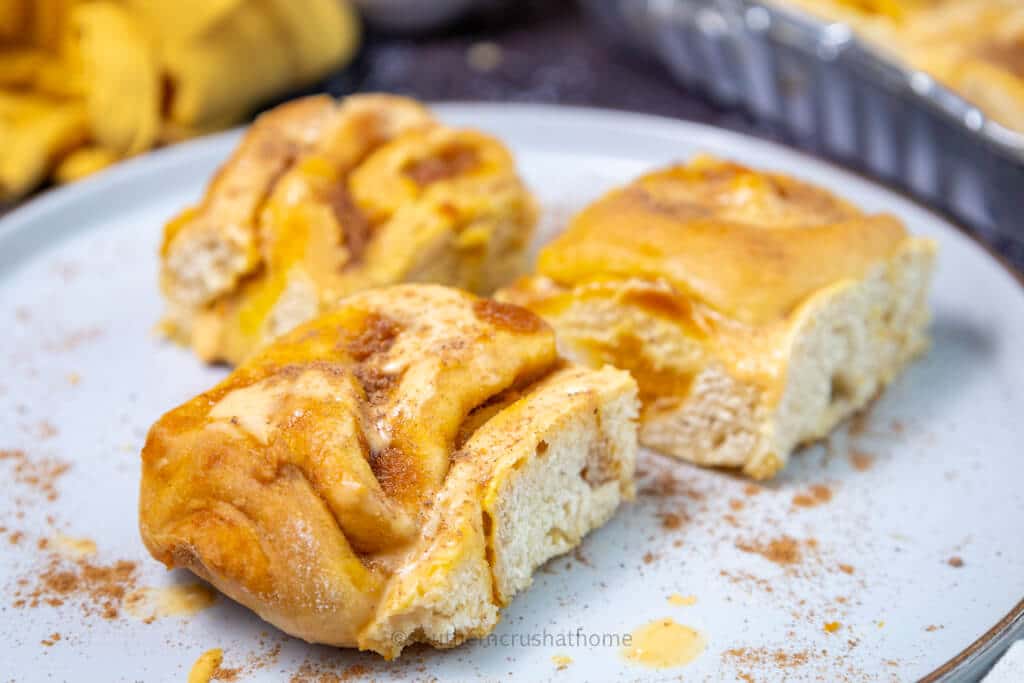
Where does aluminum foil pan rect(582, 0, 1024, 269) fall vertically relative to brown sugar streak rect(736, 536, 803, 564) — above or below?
above

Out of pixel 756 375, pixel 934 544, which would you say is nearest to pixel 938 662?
pixel 934 544

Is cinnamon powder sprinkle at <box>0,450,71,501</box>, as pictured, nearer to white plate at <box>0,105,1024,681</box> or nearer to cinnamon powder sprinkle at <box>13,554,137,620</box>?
white plate at <box>0,105,1024,681</box>

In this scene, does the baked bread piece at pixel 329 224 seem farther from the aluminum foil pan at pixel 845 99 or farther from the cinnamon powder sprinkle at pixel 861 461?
the aluminum foil pan at pixel 845 99

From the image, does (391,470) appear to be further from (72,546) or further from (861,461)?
(861,461)

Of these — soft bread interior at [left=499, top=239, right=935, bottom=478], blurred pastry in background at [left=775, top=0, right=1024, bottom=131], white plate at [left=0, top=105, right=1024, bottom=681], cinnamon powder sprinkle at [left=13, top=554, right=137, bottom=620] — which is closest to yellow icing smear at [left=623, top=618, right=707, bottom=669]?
white plate at [left=0, top=105, right=1024, bottom=681]

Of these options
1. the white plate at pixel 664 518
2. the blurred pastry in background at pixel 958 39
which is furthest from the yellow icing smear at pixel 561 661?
the blurred pastry in background at pixel 958 39

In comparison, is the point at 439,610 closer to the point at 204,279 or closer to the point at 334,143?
the point at 204,279
